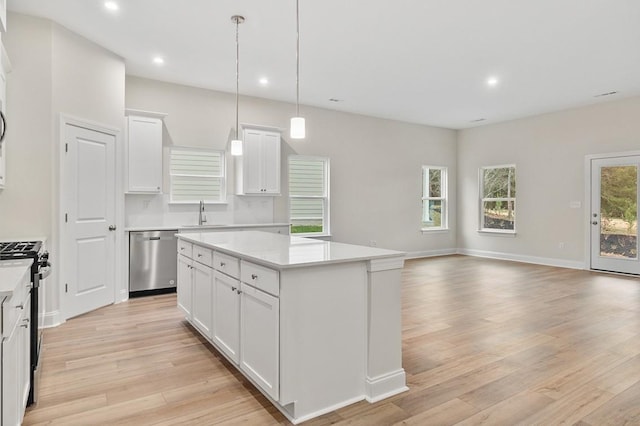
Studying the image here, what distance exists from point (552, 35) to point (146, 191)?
5201 mm

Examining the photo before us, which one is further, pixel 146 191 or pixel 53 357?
pixel 146 191

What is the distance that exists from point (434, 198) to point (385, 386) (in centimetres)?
717

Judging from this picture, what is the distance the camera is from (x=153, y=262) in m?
5.15

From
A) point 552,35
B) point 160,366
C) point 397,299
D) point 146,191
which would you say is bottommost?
point 160,366

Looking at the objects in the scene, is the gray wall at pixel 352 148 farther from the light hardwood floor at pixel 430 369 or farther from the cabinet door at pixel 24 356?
the cabinet door at pixel 24 356

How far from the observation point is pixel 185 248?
3.82 m

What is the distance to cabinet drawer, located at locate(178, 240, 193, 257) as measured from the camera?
365 centimetres

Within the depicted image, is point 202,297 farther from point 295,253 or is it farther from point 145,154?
point 145,154

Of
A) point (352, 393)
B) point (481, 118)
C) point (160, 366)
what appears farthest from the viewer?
point (481, 118)

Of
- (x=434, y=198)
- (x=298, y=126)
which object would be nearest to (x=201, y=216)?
(x=298, y=126)

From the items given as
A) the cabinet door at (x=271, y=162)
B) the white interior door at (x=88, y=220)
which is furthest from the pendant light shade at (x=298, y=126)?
the cabinet door at (x=271, y=162)

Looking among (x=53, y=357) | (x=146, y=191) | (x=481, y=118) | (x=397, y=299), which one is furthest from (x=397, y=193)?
(x=53, y=357)

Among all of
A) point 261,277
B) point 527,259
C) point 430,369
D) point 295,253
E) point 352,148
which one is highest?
point 352,148

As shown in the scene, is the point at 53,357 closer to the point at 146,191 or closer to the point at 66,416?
the point at 66,416
